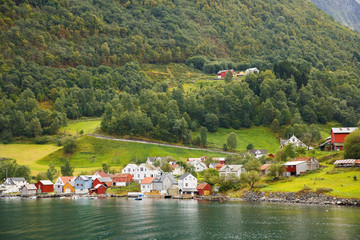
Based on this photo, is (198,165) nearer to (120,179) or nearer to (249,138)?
(120,179)

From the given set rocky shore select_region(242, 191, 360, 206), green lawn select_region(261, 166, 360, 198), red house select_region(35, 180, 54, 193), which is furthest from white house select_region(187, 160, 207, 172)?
red house select_region(35, 180, 54, 193)

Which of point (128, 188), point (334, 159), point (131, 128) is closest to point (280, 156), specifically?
A: point (334, 159)

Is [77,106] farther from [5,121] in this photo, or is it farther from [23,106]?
[5,121]

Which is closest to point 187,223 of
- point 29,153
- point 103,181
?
point 103,181

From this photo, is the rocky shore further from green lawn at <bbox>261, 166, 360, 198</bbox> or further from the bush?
green lawn at <bbox>261, 166, 360, 198</bbox>

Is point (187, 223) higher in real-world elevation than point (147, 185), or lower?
lower

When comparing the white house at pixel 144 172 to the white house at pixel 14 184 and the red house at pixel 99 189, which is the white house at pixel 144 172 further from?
the white house at pixel 14 184

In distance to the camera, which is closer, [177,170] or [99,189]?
[99,189]
